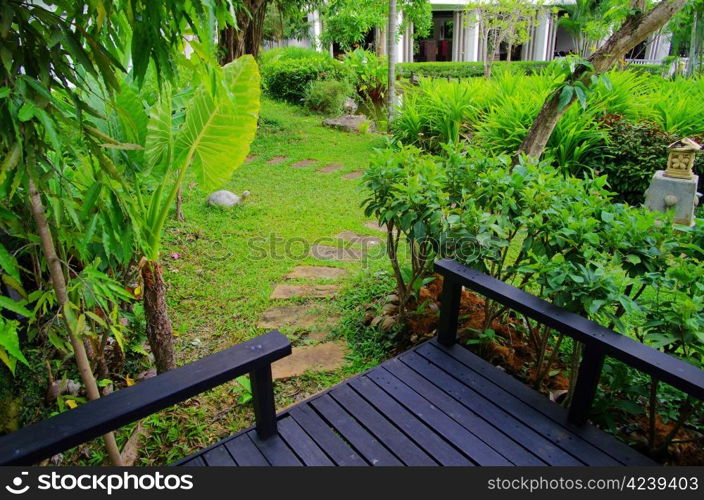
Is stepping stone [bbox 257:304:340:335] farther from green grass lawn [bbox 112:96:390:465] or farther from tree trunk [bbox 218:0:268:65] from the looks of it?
tree trunk [bbox 218:0:268:65]

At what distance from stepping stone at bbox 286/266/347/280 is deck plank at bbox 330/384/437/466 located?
1.68 m

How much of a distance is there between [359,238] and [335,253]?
1.40 ft

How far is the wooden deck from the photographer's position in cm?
189

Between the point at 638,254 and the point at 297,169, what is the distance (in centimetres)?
554

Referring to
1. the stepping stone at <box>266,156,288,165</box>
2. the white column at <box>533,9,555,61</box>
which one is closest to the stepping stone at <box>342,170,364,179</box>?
the stepping stone at <box>266,156,288,165</box>

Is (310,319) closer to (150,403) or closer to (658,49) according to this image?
(150,403)

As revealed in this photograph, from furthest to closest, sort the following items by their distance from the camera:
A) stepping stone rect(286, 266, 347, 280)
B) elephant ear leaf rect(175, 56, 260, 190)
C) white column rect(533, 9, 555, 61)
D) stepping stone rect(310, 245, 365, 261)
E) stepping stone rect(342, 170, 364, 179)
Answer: white column rect(533, 9, 555, 61) < stepping stone rect(342, 170, 364, 179) < stepping stone rect(310, 245, 365, 261) < stepping stone rect(286, 266, 347, 280) < elephant ear leaf rect(175, 56, 260, 190)

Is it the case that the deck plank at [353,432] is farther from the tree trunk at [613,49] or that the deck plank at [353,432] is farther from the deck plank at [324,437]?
the tree trunk at [613,49]

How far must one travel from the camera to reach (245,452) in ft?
6.33

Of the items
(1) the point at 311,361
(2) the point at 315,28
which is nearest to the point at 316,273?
(1) the point at 311,361

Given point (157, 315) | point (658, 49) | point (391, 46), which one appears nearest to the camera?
point (157, 315)

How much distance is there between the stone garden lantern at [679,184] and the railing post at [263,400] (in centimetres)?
495

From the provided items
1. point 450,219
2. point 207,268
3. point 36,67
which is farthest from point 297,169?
point 36,67

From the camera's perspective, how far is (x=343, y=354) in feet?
9.64
